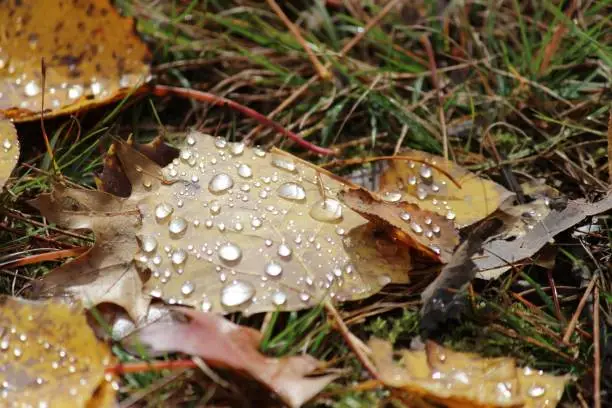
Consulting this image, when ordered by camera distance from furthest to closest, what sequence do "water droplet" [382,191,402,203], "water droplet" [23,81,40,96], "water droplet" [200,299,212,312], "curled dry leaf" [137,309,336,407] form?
"water droplet" [23,81,40,96]
"water droplet" [382,191,402,203]
"water droplet" [200,299,212,312]
"curled dry leaf" [137,309,336,407]

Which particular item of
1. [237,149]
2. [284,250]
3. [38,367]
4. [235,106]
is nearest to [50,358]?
[38,367]

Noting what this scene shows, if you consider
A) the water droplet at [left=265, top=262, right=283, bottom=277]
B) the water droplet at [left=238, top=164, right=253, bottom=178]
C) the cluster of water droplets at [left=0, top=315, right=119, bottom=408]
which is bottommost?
the cluster of water droplets at [left=0, top=315, right=119, bottom=408]

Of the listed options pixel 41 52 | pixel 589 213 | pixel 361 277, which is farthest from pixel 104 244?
pixel 589 213

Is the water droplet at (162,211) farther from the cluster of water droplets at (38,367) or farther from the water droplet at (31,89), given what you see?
the water droplet at (31,89)

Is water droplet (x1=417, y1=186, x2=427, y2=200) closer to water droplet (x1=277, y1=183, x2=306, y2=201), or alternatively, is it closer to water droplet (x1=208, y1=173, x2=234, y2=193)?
water droplet (x1=277, y1=183, x2=306, y2=201)

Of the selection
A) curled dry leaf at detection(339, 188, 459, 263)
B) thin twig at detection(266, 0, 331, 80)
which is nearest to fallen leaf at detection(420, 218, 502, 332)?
curled dry leaf at detection(339, 188, 459, 263)

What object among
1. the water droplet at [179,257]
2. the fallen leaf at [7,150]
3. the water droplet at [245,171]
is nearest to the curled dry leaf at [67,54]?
the fallen leaf at [7,150]
